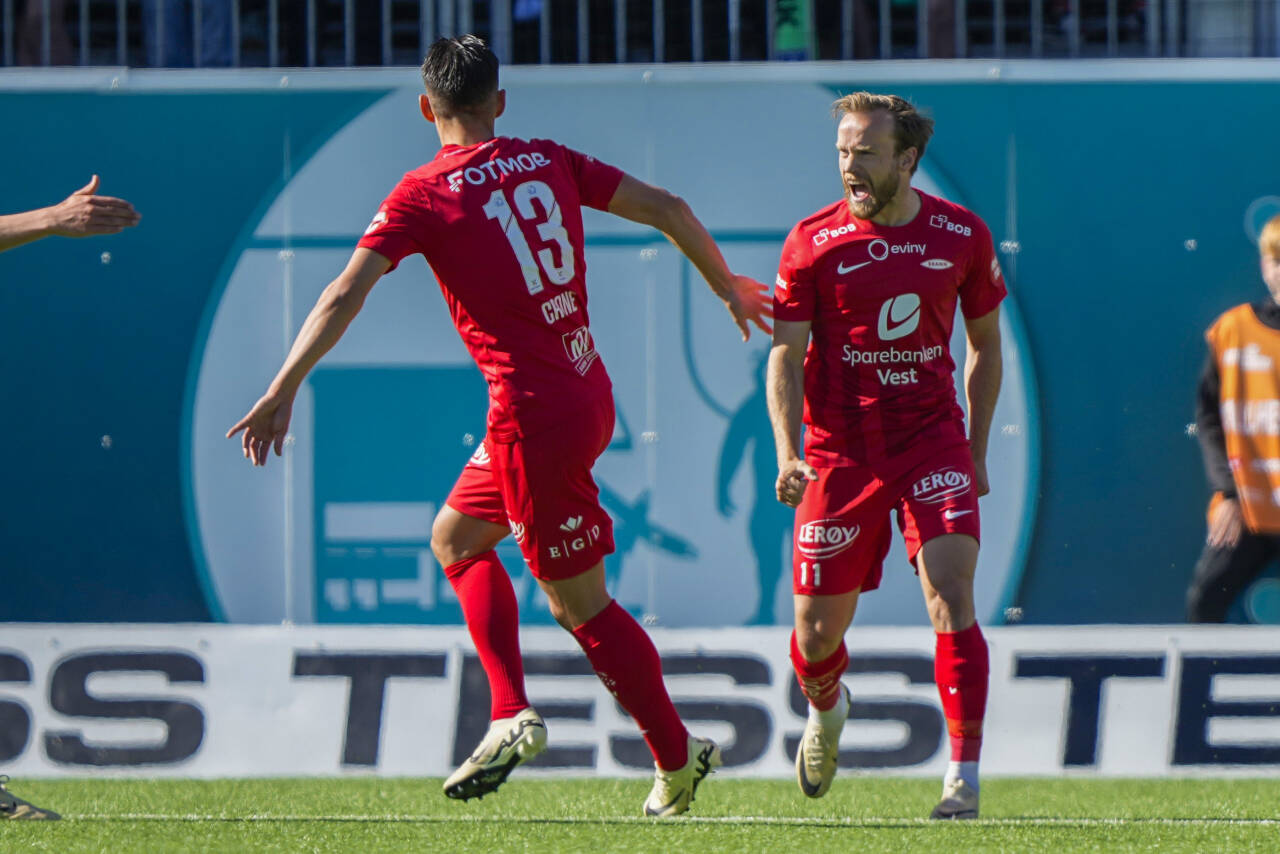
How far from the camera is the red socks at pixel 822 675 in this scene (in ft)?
15.8

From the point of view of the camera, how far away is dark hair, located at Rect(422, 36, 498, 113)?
13.4 ft

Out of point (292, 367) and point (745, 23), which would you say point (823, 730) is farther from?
point (745, 23)

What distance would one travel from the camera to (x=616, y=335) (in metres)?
6.23

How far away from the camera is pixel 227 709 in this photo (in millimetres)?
6020

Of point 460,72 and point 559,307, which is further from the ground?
point 460,72

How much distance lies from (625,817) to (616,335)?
2255 mm

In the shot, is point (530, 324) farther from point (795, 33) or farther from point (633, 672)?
point (795, 33)

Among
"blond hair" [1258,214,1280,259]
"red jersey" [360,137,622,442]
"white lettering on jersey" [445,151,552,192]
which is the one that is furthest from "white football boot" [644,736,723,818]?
"blond hair" [1258,214,1280,259]

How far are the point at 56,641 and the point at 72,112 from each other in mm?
1970

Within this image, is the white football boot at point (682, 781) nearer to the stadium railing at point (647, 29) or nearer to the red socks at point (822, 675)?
the red socks at point (822, 675)

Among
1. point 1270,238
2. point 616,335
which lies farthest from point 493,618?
point 1270,238

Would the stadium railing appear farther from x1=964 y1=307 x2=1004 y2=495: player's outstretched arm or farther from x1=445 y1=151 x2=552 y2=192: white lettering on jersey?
x1=445 y1=151 x2=552 y2=192: white lettering on jersey

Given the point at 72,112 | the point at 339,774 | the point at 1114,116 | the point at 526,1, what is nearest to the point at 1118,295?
the point at 1114,116

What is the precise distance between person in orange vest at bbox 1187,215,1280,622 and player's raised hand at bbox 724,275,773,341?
93.1 inches
